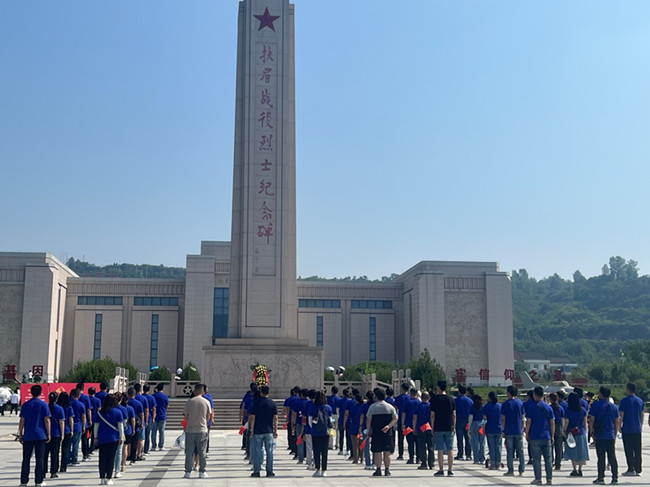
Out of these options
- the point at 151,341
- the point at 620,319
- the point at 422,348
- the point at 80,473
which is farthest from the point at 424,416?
the point at 620,319

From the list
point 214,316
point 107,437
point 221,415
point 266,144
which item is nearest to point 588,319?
point 214,316

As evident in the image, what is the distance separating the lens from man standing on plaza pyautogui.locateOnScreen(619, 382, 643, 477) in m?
14.1

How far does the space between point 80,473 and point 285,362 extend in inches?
789

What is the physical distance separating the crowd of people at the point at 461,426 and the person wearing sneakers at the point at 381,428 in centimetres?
2

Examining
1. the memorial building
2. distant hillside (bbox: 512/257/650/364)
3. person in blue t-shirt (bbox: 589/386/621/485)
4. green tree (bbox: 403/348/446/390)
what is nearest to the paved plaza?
person in blue t-shirt (bbox: 589/386/621/485)

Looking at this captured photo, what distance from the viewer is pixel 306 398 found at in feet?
53.1

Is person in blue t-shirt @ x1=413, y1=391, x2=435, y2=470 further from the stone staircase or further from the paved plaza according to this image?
the stone staircase

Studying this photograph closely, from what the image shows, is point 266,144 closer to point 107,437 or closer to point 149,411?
point 149,411

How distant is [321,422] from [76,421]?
490cm

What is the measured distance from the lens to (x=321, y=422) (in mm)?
14727

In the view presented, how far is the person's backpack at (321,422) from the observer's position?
14724mm

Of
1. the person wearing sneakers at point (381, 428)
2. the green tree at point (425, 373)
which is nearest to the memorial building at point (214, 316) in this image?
the green tree at point (425, 373)

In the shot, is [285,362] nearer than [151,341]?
Yes

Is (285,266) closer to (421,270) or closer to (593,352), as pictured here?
(421,270)
